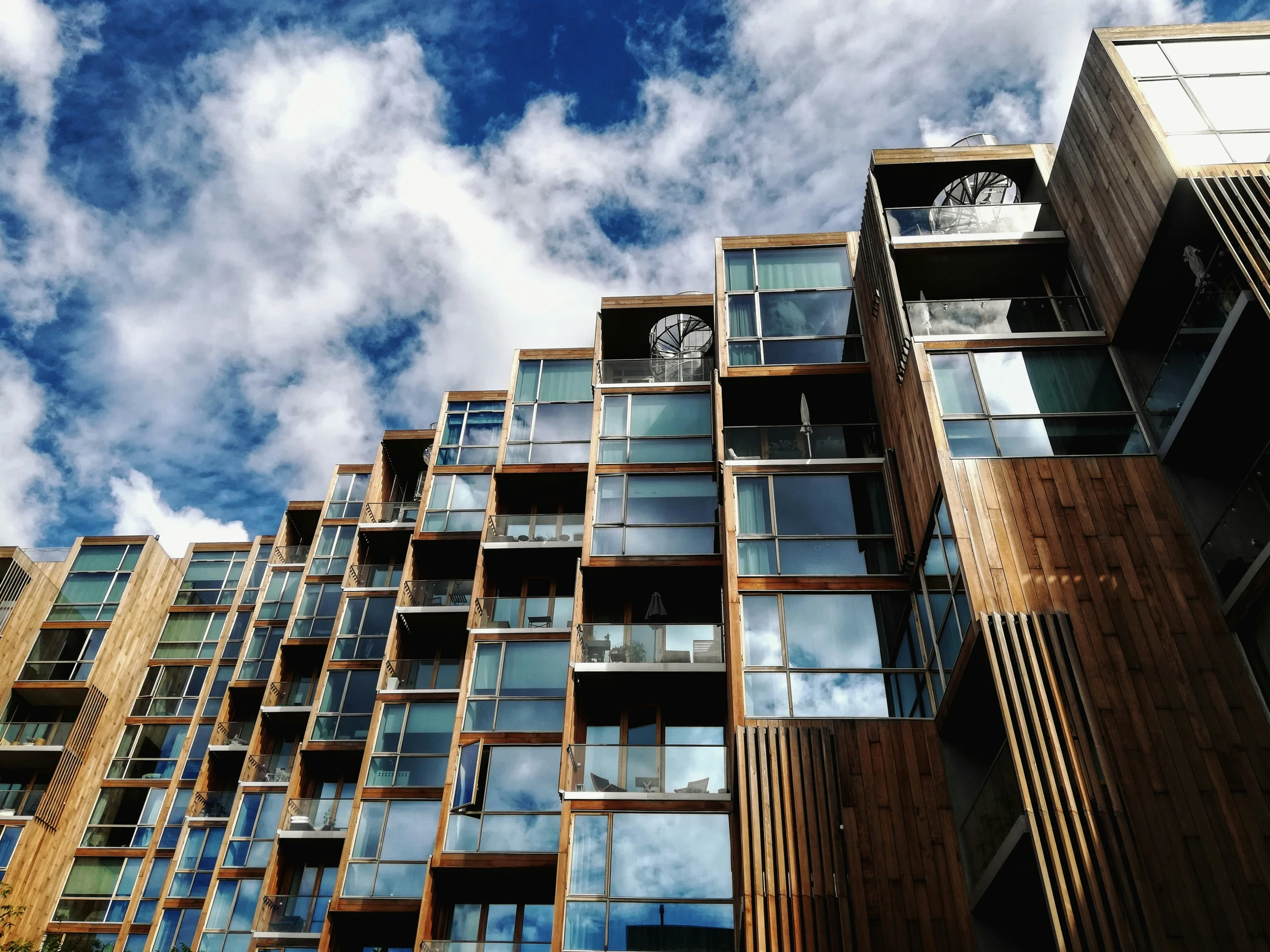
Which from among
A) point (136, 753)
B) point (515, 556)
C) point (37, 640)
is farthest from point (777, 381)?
point (37, 640)

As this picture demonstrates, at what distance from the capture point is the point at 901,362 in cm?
1831

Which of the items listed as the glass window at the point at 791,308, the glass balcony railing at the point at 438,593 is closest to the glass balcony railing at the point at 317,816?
the glass balcony railing at the point at 438,593

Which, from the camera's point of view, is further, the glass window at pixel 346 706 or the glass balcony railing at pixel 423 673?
the glass window at pixel 346 706

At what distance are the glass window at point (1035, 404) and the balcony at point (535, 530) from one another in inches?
434

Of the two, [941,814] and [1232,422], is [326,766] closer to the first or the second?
[941,814]

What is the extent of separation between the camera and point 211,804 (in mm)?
28719

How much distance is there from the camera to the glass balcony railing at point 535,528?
81.1 ft

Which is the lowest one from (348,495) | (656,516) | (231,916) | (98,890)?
(231,916)

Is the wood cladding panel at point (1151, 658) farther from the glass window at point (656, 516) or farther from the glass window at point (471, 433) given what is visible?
the glass window at point (471, 433)

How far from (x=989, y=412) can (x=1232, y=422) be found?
361 cm

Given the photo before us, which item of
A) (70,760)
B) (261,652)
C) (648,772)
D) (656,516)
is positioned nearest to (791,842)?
(648,772)

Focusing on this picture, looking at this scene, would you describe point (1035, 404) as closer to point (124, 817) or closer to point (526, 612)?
point (526, 612)

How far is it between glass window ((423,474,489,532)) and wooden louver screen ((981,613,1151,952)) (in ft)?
53.3

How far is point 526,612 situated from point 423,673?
11.7 feet
